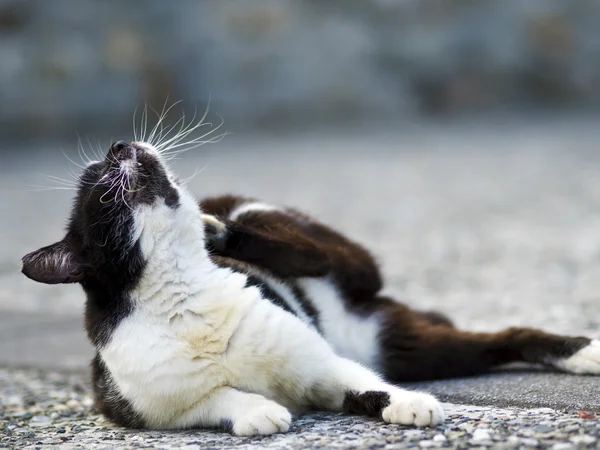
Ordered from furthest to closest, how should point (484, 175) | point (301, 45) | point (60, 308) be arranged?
1. point (301, 45)
2. point (484, 175)
3. point (60, 308)

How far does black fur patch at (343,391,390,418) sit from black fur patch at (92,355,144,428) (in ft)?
2.34

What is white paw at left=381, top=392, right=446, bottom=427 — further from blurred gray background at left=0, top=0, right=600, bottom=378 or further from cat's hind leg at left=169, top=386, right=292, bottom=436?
blurred gray background at left=0, top=0, right=600, bottom=378

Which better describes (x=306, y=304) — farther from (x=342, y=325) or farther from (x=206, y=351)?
(x=206, y=351)

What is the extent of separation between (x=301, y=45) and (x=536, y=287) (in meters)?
10.7

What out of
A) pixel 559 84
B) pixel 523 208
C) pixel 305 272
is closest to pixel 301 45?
pixel 559 84

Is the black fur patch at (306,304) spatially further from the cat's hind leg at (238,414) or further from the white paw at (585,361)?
the white paw at (585,361)

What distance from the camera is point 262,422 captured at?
8.84ft

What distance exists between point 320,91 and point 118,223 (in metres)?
12.3

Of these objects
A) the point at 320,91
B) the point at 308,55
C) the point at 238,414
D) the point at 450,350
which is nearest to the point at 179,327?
the point at 238,414

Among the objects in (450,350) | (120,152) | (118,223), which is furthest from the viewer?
(450,350)

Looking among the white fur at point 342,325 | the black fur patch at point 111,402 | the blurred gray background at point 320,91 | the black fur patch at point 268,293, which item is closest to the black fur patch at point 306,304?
the white fur at point 342,325

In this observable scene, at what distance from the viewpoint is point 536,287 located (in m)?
5.21

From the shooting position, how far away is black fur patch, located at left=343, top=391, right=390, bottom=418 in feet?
9.24

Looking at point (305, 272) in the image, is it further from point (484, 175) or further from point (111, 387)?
point (484, 175)
